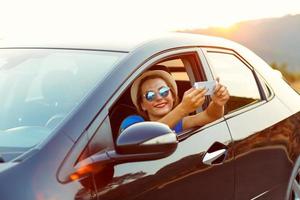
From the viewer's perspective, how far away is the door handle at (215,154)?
14.3 ft

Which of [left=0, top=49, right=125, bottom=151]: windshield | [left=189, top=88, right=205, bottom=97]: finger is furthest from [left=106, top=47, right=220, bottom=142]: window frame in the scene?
[left=189, top=88, right=205, bottom=97]: finger

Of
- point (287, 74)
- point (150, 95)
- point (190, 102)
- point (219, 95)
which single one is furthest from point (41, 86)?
point (287, 74)

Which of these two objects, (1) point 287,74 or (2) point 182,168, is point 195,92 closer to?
(2) point 182,168

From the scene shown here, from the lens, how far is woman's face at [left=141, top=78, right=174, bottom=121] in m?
4.47

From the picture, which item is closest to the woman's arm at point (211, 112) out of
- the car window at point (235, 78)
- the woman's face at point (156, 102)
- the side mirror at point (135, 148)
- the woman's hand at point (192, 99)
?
the woman's face at point (156, 102)

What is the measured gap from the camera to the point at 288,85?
20.2 ft

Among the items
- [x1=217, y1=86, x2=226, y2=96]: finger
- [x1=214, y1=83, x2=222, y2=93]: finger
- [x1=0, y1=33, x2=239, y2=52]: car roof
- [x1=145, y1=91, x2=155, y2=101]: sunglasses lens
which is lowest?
[x1=217, y1=86, x2=226, y2=96]: finger

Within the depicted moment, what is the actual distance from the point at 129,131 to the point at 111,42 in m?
1.00

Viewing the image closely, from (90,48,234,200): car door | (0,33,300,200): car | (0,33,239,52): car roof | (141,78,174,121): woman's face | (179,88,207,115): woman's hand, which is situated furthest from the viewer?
(141,78,174,121): woman's face

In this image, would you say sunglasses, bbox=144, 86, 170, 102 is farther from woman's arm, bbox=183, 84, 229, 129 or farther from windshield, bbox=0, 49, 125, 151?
windshield, bbox=0, 49, 125, 151

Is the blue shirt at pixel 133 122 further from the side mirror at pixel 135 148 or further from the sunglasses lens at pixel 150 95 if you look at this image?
the side mirror at pixel 135 148

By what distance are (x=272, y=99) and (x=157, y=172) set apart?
1.96 metres

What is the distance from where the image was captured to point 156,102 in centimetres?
449

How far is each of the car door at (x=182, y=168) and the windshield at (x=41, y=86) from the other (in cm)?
→ 20
